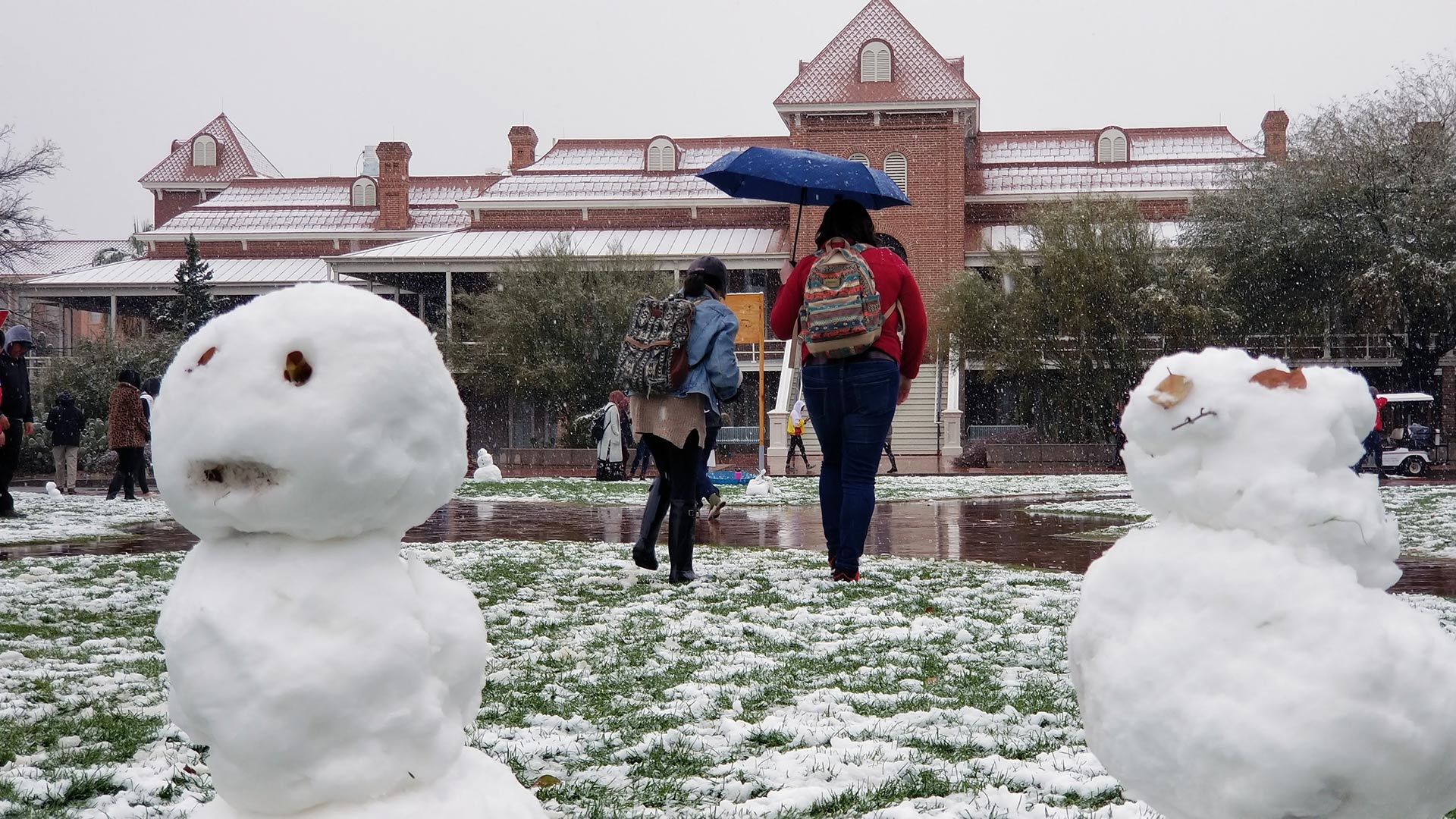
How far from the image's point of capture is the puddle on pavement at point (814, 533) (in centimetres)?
738

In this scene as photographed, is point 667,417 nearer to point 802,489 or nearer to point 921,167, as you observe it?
point 802,489

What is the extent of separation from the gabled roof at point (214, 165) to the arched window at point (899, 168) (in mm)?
30314

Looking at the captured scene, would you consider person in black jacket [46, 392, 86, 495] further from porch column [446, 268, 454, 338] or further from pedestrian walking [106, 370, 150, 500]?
porch column [446, 268, 454, 338]

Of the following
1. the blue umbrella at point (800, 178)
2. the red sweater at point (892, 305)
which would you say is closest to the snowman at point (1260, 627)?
the red sweater at point (892, 305)

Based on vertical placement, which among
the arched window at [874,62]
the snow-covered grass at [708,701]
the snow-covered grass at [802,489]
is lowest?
the snow-covered grass at [802,489]

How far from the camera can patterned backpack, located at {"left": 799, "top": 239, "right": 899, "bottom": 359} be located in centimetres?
529

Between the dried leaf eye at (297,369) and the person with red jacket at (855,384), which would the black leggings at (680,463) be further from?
the dried leaf eye at (297,369)

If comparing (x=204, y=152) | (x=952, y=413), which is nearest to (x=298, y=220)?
(x=204, y=152)

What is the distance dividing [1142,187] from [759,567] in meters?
34.3

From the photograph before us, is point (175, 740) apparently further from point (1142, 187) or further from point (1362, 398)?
point (1142, 187)

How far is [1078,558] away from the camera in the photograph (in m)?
7.26

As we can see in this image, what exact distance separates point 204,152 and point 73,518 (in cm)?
4656

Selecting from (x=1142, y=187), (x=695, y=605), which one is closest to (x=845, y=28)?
(x=1142, y=187)

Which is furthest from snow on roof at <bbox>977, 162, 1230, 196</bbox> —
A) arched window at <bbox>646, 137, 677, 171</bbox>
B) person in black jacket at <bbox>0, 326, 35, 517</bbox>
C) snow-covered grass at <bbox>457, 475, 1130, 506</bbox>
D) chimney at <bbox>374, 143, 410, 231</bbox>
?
person in black jacket at <bbox>0, 326, 35, 517</bbox>
